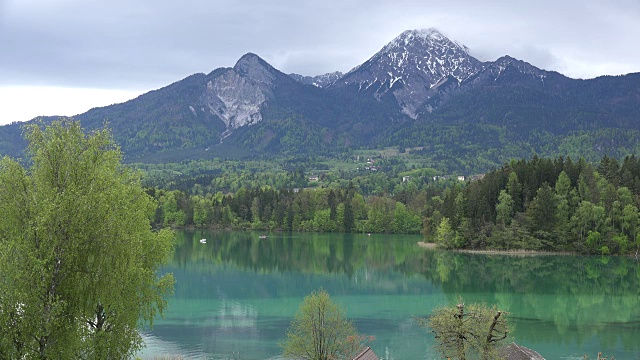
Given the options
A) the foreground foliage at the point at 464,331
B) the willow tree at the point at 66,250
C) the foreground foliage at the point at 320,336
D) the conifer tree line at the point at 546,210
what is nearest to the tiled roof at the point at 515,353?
the foreground foliage at the point at 464,331

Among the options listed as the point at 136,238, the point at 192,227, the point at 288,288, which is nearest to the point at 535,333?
the point at 288,288

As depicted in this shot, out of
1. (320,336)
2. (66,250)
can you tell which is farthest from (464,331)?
(66,250)

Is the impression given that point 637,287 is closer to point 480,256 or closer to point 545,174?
point 480,256

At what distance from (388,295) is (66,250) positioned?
147ft

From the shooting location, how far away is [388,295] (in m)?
58.6

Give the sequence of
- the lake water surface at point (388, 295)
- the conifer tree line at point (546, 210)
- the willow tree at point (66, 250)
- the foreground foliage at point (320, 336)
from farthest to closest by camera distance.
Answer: the conifer tree line at point (546, 210), the lake water surface at point (388, 295), the foreground foliage at point (320, 336), the willow tree at point (66, 250)

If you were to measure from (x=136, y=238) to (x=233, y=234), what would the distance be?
114 m

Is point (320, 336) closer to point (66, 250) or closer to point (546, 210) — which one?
point (66, 250)

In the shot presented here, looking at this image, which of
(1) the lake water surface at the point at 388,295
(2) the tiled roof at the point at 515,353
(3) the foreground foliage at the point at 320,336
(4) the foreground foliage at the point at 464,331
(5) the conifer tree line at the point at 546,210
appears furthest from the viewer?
(5) the conifer tree line at the point at 546,210

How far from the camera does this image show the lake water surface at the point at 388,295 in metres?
38.1

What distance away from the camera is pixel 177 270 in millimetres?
73938

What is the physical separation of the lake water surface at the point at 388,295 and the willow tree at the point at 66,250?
52.7 ft

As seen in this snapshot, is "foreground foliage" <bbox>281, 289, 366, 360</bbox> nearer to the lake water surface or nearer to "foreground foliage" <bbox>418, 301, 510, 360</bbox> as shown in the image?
the lake water surface

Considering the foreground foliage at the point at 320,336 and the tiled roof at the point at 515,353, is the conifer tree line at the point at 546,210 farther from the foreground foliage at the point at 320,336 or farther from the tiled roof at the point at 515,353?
the foreground foliage at the point at 320,336
